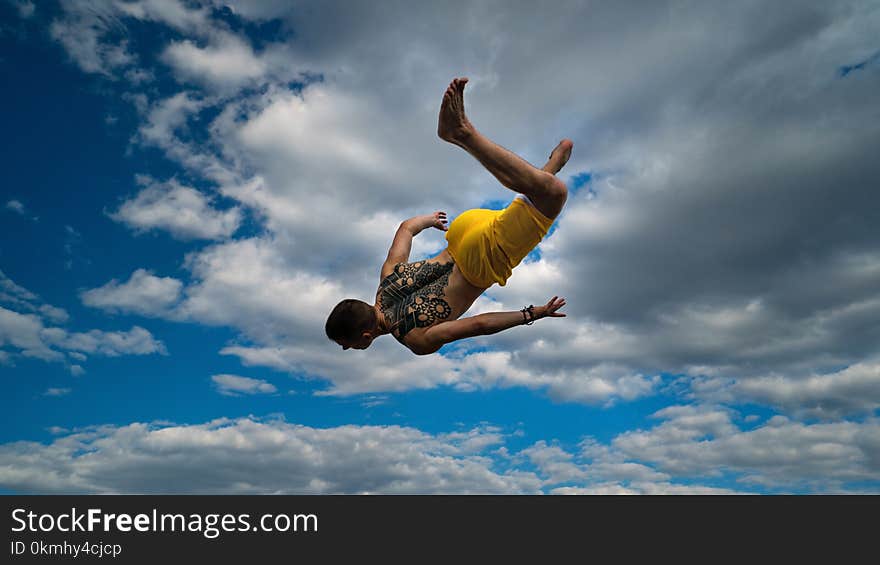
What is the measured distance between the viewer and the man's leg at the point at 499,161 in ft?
25.9

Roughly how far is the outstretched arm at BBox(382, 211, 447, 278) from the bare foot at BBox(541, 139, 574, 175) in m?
2.71

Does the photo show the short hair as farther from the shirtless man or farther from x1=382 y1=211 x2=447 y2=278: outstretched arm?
x1=382 y1=211 x2=447 y2=278: outstretched arm

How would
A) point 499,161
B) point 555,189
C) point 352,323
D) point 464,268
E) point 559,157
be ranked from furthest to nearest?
→ point 464,268, point 352,323, point 559,157, point 555,189, point 499,161

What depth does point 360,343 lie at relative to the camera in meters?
Result: 9.56

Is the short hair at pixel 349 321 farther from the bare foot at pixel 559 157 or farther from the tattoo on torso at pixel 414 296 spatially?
the bare foot at pixel 559 157

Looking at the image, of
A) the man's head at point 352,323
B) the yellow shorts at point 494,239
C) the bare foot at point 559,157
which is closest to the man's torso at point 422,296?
the yellow shorts at point 494,239

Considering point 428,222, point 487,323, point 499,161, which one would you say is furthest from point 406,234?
point 499,161

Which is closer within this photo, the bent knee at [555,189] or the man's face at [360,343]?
the bent knee at [555,189]

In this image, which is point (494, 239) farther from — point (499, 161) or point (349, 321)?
point (349, 321)

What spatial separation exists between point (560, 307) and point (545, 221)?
Result: 1.14m

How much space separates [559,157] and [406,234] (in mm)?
3028

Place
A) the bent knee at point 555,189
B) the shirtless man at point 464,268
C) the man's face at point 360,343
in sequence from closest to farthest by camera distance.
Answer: the shirtless man at point 464,268
the bent knee at point 555,189
the man's face at point 360,343

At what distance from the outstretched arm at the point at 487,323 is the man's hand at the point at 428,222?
8.14 feet
